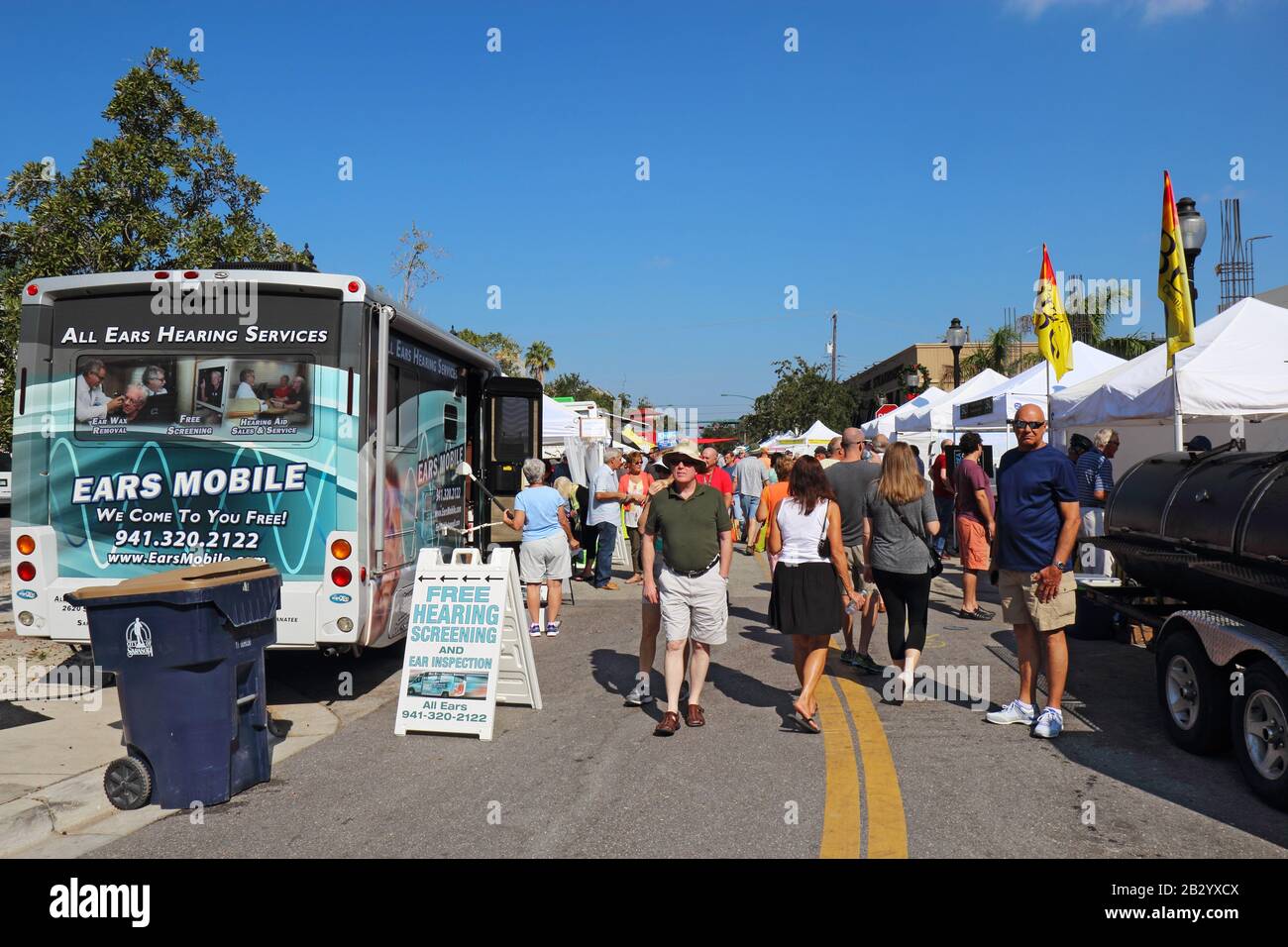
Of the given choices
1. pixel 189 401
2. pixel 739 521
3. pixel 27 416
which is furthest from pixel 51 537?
pixel 739 521

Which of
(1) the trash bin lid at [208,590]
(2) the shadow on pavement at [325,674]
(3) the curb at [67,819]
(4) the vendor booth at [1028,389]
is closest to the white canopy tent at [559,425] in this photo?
(4) the vendor booth at [1028,389]

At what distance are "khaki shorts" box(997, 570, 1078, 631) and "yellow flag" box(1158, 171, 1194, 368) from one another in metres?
5.51

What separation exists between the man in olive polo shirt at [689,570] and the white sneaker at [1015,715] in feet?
6.11

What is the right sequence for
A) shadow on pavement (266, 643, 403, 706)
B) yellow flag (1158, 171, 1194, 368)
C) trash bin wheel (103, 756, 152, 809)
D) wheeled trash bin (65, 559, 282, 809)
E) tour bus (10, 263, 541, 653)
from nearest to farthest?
wheeled trash bin (65, 559, 282, 809), trash bin wheel (103, 756, 152, 809), tour bus (10, 263, 541, 653), shadow on pavement (266, 643, 403, 706), yellow flag (1158, 171, 1194, 368)

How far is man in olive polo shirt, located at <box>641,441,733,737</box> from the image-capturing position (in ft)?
21.3

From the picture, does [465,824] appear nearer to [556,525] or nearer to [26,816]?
[26,816]

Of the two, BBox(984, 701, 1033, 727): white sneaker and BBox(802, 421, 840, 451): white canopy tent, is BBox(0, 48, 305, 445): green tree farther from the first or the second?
BBox(802, 421, 840, 451): white canopy tent

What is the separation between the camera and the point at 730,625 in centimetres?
1073

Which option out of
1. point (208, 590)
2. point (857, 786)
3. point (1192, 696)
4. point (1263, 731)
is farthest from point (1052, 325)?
point (208, 590)

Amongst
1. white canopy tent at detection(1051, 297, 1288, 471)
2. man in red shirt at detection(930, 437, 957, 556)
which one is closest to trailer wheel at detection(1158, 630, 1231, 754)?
white canopy tent at detection(1051, 297, 1288, 471)

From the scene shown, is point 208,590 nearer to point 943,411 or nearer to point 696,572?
point 696,572

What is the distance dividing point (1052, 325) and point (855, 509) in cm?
653

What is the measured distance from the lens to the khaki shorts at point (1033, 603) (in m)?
6.06

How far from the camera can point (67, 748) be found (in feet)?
20.6
